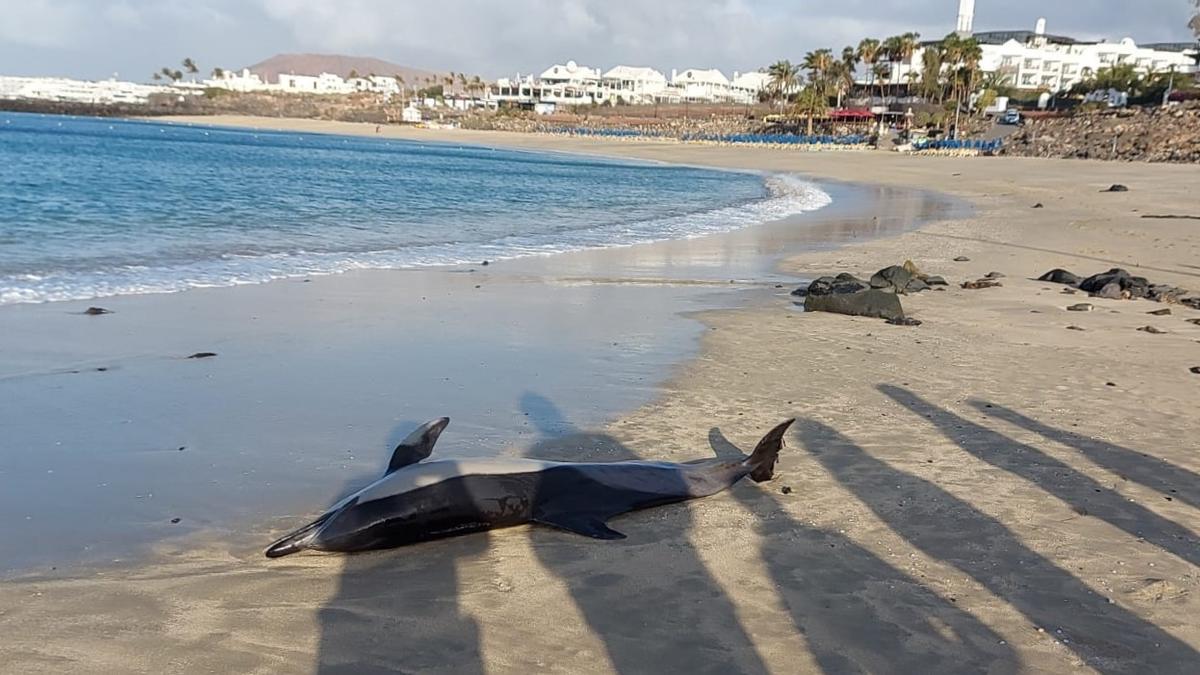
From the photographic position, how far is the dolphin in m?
4.46

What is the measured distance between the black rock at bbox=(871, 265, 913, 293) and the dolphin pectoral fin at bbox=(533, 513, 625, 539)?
826 cm

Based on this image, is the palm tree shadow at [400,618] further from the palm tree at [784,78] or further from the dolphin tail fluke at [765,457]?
the palm tree at [784,78]

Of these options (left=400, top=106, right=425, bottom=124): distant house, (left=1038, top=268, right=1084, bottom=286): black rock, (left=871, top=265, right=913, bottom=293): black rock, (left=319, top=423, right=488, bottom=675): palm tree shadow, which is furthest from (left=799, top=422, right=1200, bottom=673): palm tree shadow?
(left=400, top=106, right=425, bottom=124): distant house

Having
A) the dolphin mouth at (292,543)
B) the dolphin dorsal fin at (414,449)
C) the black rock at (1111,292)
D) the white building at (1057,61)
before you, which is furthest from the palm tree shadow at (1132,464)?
the white building at (1057,61)

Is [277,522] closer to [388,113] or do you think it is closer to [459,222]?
[459,222]

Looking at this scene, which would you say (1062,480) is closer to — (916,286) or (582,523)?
(582,523)

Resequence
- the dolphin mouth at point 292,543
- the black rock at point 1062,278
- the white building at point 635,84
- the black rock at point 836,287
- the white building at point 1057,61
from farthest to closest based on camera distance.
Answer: the white building at point 635,84
the white building at point 1057,61
the black rock at point 1062,278
the black rock at point 836,287
the dolphin mouth at point 292,543

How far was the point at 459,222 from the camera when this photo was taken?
896 inches

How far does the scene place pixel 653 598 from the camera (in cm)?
409

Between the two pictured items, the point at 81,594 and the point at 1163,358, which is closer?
the point at 81,594

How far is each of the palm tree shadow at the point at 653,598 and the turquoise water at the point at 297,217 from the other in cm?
894

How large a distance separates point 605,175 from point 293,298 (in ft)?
125

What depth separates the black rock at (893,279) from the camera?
12102mm

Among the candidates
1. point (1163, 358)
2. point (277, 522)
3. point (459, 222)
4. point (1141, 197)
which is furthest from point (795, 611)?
point (1141, 197)
